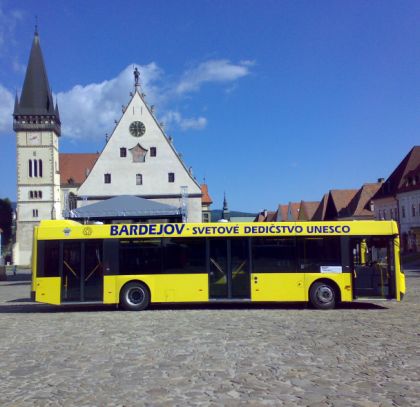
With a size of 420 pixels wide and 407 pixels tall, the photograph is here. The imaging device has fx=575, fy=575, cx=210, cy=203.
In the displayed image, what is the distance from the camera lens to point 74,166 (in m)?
99.6

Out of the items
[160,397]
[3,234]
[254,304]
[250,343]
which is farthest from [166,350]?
[3,234]

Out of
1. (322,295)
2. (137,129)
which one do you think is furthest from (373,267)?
(137,129)

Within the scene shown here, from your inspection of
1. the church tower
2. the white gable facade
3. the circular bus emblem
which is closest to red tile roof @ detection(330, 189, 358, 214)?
the white gable facade

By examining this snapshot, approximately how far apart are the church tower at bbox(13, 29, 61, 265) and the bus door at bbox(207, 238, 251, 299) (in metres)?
69.9

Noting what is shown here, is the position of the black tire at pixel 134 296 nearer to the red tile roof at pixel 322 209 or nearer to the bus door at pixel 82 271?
the bus door at pixel 82 271

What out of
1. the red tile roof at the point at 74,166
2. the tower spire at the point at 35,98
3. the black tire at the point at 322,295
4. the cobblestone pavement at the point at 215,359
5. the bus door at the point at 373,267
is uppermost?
the tower spire at the point at 35,98

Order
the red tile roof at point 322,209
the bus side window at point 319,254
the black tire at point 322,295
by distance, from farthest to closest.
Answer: the red tile roof at point 322,209 → the bus side window at point 319,254 → the black tire at point 322,295

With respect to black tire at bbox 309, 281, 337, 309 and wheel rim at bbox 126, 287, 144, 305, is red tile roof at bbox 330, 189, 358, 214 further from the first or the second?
wheel rim at bbox 126, 287, 144, 305

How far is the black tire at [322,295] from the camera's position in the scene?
1639cm

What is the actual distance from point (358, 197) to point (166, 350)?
71592 mm

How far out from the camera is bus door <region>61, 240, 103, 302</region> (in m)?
16.8

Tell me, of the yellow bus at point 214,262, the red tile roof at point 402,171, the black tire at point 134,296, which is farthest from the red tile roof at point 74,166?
the black tire at point 134,296

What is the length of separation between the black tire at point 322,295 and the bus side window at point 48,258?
7.46 metres

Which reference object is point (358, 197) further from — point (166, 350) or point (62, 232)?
point (166, 350)
